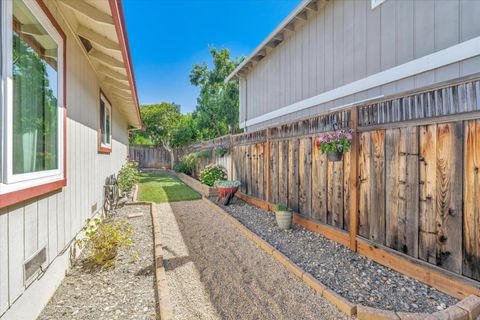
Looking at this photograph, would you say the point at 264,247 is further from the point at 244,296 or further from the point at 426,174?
the point at 426,174

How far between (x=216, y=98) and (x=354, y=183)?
49.3 ft

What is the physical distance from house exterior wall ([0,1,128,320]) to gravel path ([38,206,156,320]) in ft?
0.43

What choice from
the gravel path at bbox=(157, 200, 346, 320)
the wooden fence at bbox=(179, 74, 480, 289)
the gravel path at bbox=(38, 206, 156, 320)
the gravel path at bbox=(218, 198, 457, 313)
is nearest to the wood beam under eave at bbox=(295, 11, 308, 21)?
the wooden fence at bbox=(179, 74, 480, 289)

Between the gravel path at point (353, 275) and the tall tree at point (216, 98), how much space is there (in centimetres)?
1353

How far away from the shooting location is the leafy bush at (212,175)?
827cm

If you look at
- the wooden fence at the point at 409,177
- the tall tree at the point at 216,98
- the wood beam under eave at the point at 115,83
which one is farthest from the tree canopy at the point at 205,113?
the wooden fence at the point at 409,177

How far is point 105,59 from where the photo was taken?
3.88 meters

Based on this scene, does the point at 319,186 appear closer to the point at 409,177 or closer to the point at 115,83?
the point at 409,177

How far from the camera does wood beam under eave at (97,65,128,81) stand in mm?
4461

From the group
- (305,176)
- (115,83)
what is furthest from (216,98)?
(305,176)

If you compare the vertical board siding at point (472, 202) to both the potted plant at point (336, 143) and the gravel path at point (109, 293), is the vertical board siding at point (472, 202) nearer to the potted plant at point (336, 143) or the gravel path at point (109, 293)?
the potted plant at point (336, 143)

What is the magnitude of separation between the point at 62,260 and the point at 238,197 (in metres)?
5.18

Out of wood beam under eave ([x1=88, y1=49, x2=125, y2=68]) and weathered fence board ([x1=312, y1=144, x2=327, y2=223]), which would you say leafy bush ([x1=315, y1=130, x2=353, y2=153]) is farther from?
wood beam under eave ([x1=88, y1=49, x2=125, y2=68])

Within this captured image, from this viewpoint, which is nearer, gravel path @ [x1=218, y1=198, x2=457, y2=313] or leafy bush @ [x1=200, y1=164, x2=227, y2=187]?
gravel path @ [x1=218, y1=198, x2=457, y2=313]
